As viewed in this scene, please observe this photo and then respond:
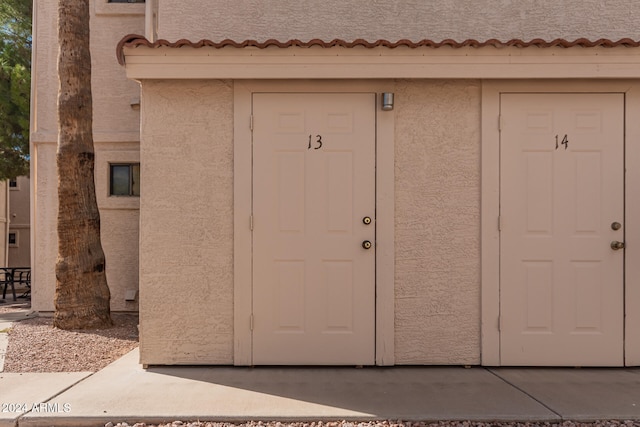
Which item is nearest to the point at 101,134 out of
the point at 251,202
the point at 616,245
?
the point at 251,202

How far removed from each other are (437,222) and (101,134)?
595cm

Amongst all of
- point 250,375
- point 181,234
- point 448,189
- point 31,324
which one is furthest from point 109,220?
point 448,189

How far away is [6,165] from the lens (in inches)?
439

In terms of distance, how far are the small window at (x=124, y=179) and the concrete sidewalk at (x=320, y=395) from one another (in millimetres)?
A: 3757

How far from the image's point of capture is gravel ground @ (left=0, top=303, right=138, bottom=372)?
473 centimetres

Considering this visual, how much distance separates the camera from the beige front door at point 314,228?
445 centimetres

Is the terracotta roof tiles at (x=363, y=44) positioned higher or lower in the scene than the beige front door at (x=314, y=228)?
higher

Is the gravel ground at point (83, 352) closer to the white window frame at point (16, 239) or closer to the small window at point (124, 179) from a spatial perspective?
the small window at point (124, 179)

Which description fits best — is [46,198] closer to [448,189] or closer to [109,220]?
[109,220]

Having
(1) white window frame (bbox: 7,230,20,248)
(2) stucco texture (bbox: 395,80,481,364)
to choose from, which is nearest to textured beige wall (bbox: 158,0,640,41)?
(2) stucco texture (bbox: 395,80,481,364)

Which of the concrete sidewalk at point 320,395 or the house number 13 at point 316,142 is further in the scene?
the house number 13 at point 316,142

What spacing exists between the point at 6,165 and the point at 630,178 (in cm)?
1307

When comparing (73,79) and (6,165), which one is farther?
(6,165)

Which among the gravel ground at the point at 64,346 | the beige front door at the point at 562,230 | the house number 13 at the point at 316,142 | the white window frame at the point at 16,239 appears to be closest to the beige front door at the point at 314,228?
the house number 13 at the point at 316,142
